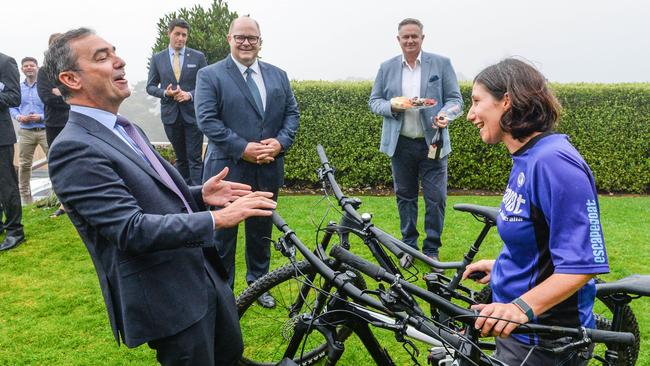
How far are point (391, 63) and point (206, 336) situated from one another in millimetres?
3846

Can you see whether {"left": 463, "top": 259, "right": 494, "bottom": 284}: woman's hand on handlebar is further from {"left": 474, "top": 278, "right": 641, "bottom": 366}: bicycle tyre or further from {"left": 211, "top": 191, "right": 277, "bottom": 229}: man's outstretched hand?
{"left": 211, "top": 191, "right": 277, "bottom": 229}: man's outstretched hand

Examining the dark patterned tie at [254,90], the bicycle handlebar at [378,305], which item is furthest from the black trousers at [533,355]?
the dark patterned tie at [254,90]

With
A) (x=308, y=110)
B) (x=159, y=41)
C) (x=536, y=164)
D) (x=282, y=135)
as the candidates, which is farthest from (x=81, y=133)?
(x=159, y=41)

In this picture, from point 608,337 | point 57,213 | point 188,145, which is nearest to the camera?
point 608,337

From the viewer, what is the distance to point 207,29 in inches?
364

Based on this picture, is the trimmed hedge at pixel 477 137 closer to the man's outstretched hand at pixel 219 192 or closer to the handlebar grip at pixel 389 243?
the handlebar grip at pixel 389 243

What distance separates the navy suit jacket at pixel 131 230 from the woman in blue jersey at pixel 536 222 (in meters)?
1.17

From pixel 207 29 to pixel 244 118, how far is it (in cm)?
540

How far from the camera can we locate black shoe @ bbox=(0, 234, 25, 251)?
6098 millimetres

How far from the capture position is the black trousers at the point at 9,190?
6039 millimetres

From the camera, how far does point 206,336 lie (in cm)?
243

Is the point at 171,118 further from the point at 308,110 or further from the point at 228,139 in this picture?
the point at 228,139

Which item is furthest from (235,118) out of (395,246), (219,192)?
(395,246)

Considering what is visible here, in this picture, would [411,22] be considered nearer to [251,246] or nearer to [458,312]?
[251,246]
